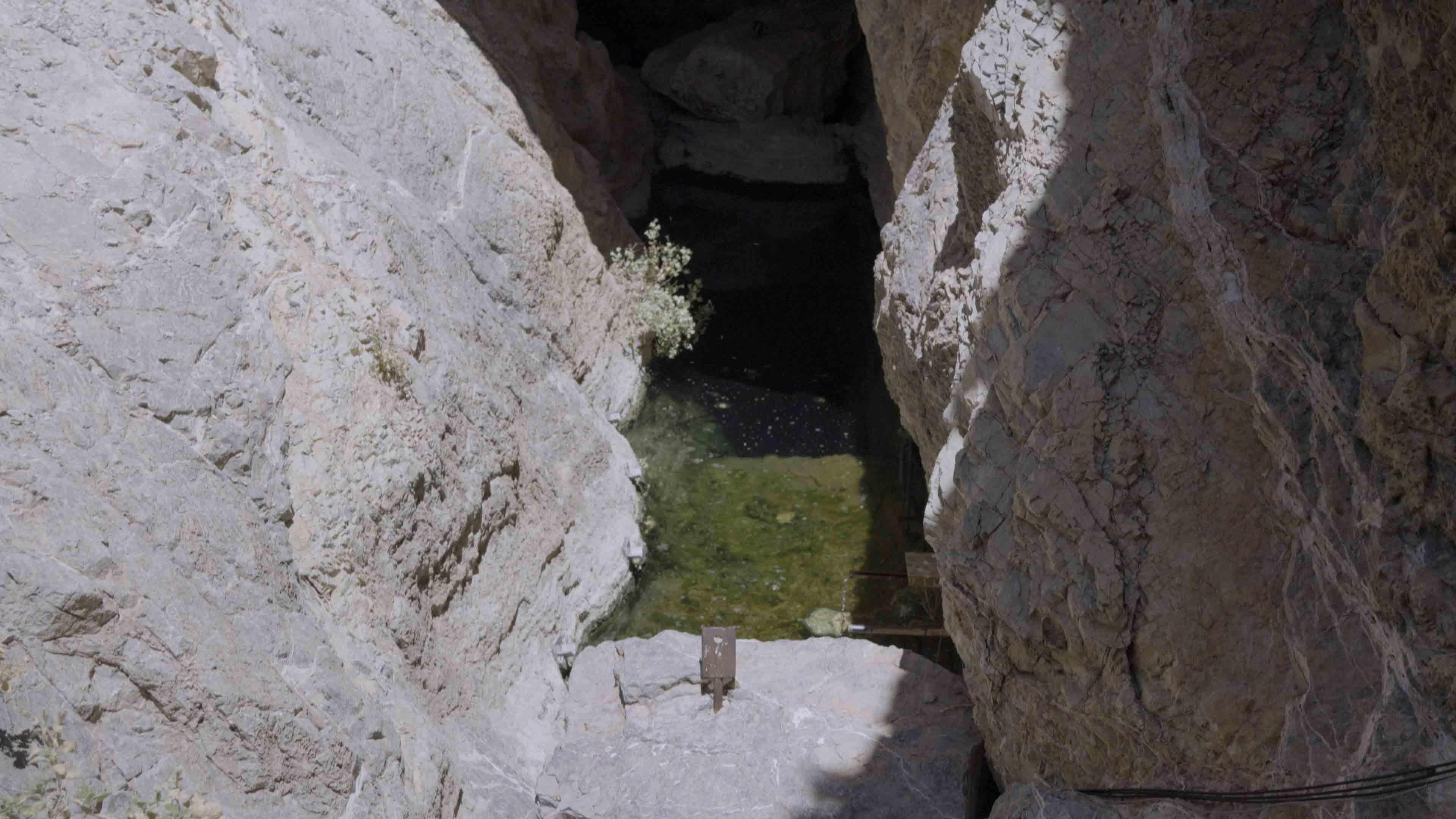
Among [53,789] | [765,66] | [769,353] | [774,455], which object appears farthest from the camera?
[765,66]

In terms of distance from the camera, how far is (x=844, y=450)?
12.0 meters

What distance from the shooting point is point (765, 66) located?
19.0 meters

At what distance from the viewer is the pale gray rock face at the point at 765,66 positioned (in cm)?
1909

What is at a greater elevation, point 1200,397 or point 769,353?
point 1200,397

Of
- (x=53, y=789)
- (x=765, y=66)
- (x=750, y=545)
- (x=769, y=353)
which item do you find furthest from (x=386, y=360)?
(x=765, y=66)

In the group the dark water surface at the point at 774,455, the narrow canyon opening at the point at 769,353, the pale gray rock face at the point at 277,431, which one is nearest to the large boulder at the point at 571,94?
the narrow canyon opening at the point at 769,353

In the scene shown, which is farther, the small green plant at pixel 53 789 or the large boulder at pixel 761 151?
the large boulder at pixel 761 151

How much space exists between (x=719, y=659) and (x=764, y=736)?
612 millimetres

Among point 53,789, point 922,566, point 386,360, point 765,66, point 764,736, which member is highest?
point 386,360

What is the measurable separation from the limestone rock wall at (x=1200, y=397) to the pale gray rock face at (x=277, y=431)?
3.45 meters

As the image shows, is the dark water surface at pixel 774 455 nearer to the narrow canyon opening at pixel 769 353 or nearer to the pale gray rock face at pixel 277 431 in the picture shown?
the narrow canyon opening at pixel 769 353

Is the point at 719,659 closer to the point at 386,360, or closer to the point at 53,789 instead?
the point at 386,360

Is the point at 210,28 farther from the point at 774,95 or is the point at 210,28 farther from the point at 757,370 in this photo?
the point at 774,95

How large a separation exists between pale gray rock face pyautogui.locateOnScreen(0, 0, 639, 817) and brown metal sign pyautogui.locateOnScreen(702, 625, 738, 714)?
119 cm
